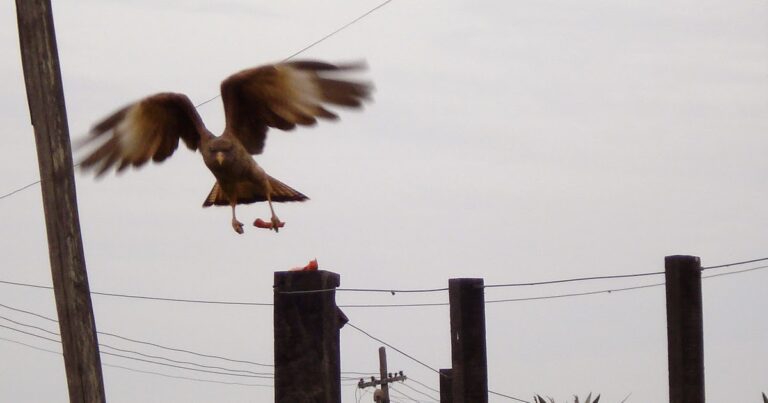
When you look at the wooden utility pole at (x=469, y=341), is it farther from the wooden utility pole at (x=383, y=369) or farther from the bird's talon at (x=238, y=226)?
the wooden utility pole at (x=383, y=369)

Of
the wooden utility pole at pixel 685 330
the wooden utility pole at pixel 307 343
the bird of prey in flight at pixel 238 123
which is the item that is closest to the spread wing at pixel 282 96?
the bird of prey in flight at pixel 238 123

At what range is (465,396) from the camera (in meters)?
6.87

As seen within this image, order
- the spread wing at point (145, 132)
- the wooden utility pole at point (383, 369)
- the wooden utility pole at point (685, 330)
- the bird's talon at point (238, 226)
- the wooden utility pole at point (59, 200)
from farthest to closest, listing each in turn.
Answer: the wooden utility pole at point (383, 369) → the spread wing at point (145, 132) → the bird's talon at point (238, 226) → the wooden utility pole at point (59, 200) → the wooden utility pole at point (685, 330)

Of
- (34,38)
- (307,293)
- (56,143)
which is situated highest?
(34,38)

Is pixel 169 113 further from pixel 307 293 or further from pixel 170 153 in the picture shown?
pixel 307 293

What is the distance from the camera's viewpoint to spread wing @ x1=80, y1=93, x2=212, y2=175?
28.1ft

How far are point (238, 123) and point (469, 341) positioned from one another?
2863mm

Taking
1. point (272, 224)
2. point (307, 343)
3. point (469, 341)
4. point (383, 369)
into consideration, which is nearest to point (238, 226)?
point (272, 224)

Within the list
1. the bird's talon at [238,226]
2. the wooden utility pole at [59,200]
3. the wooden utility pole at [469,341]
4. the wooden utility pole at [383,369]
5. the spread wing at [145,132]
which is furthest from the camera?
the wooden utility pole at [383,369]

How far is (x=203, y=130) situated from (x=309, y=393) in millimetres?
4190

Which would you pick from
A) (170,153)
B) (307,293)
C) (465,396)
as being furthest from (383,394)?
(307,293)

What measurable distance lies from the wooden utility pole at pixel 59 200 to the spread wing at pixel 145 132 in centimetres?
208

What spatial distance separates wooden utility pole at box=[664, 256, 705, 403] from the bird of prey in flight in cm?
259

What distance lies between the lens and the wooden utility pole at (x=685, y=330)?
589 cm
